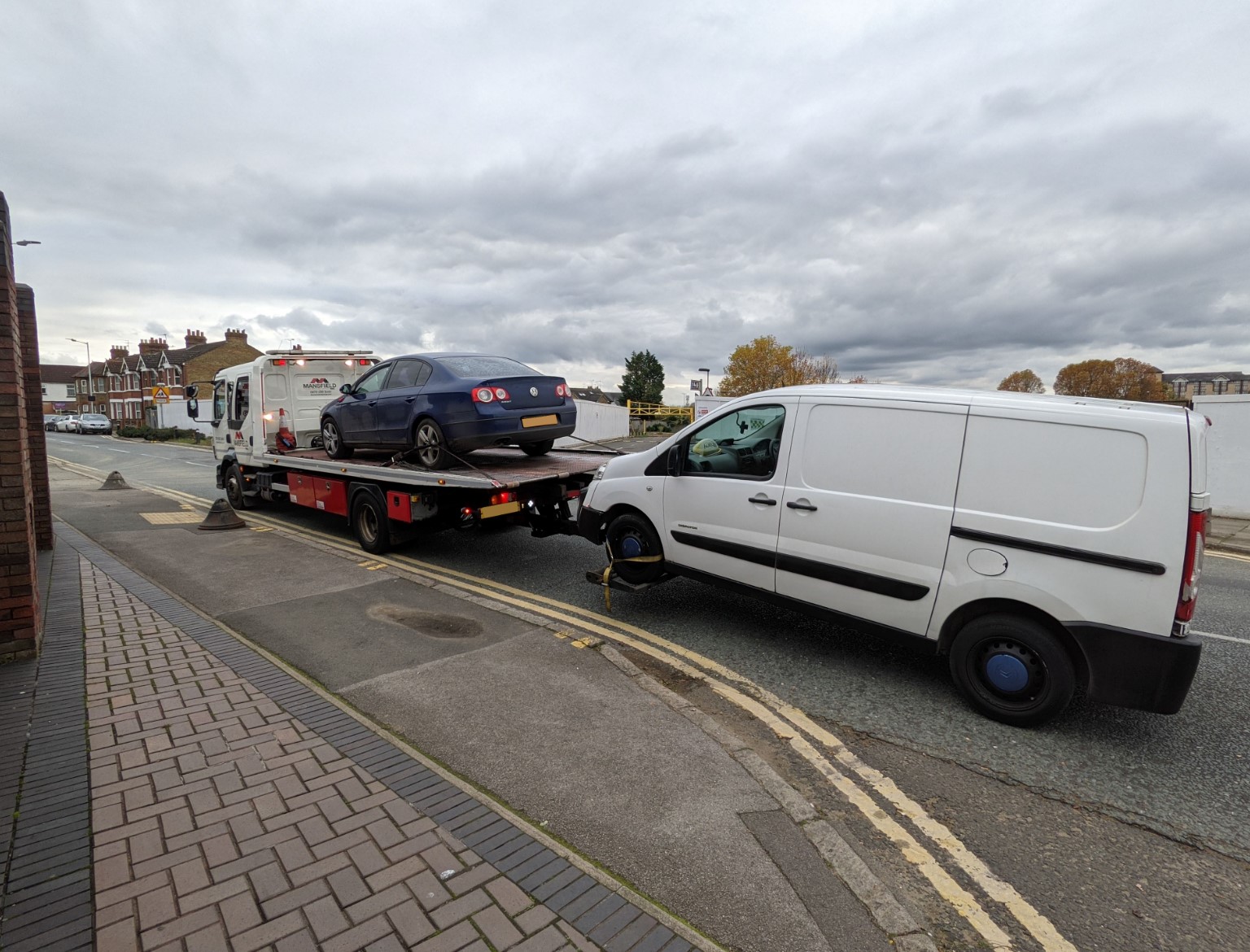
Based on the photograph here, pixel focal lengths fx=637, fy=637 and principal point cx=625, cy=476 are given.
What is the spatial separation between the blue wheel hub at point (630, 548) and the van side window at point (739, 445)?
854 mm

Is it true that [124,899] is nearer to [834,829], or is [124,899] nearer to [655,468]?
[834,829]

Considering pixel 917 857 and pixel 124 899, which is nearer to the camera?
pixel 124 899

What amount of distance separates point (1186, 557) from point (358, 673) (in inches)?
199

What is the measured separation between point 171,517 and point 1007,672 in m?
12.6

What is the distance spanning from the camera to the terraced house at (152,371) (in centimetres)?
5828

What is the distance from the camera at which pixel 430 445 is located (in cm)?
754

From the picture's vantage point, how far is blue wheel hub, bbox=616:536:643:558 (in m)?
5.86

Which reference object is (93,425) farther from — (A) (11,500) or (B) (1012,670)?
(B) (1012,670)

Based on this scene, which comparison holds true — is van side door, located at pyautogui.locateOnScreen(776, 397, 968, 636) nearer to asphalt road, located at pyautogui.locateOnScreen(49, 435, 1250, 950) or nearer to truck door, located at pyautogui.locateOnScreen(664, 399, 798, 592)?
truck door, located at pyautogui.locateOnScreen(664, 399, 798, 592)

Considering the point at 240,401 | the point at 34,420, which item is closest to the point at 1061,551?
the point at 34,420

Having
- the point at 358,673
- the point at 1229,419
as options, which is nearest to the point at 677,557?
the point at 358,673

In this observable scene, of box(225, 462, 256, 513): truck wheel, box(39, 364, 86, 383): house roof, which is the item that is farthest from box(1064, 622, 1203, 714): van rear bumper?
box(39, 364, 86, 383): house roof

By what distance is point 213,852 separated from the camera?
2.61 metres

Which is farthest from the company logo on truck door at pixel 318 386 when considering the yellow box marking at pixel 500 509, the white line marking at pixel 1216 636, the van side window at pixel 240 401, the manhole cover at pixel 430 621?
the white line marking at pixel 1216 636
